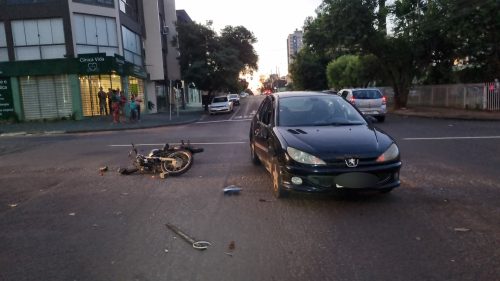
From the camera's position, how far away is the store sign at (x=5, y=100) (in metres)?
28.7

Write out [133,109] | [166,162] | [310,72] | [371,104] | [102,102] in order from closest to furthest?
[166,162]
[371,104]
[133,109]
[102,102]
[310,72]

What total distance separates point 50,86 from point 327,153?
26947 millimetres

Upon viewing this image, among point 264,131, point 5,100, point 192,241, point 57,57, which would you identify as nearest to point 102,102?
point 57,57

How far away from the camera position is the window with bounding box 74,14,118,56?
95.5 feet

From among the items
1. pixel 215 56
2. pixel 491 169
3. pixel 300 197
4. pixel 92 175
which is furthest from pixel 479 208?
pixel 215 56

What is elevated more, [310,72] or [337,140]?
[310,72]

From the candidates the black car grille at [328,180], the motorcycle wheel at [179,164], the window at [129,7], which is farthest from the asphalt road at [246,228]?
the window at [129,7]

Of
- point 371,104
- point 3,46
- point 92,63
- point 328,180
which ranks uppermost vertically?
point 3,46

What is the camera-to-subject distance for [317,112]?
297 inches

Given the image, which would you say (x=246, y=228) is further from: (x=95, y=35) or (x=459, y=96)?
(x=95, y=35)

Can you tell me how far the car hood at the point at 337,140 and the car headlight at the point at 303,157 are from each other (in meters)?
0.05

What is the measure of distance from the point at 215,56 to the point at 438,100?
1919cm

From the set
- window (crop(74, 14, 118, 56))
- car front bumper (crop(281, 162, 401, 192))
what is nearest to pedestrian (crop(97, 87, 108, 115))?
window (crop(74, 14, 118, 56))

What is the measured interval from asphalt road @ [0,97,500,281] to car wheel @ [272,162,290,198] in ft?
0.53
